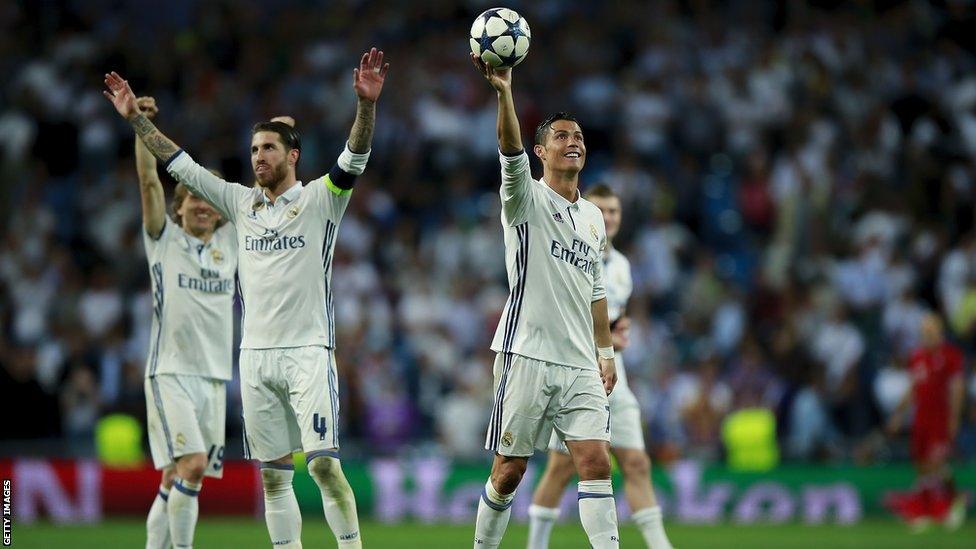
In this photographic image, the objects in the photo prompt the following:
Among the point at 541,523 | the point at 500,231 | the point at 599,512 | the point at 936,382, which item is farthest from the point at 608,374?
the point at 500,231

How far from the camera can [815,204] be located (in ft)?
67.2

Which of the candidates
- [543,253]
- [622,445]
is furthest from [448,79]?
[543,253]

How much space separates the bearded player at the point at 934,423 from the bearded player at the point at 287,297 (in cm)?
969

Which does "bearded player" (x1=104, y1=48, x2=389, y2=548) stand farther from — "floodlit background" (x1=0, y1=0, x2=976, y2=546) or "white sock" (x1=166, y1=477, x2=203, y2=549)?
"floodlit background" (x1=0, y1=0, x2=976, y2=546)

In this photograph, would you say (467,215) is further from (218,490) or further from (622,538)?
(622,538)

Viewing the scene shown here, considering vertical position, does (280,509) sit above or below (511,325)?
below

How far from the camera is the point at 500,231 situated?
66.3ft

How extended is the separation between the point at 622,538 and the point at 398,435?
15.7 feet

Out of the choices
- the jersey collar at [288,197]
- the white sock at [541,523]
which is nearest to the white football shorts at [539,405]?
the jersey collar at [288,197]

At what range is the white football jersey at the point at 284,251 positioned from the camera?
9.21m

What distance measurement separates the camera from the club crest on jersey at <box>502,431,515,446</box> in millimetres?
8812

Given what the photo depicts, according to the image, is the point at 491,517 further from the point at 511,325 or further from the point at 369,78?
the point at 369,78

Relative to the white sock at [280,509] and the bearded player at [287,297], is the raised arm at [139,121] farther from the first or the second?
the white sock at [280,509]

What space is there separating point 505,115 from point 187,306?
344 centimetres
